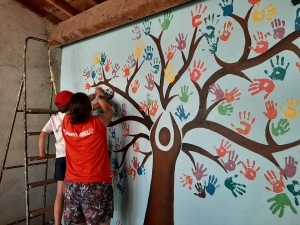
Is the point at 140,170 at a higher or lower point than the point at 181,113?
lower

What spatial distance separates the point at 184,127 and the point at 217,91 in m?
0.39

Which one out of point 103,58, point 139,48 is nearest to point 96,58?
point 103,58

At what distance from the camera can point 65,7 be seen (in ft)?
8.95

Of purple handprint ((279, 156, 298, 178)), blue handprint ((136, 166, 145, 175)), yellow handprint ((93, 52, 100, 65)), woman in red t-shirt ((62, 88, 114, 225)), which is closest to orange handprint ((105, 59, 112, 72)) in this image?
yellow handprint ((93, 52, 100, 65))

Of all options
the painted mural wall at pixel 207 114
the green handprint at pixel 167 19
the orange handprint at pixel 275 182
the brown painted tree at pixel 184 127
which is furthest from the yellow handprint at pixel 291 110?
the green handprint at pixel 167 19

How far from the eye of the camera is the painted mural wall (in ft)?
5.03

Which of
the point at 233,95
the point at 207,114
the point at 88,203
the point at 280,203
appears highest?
the point at 233,95

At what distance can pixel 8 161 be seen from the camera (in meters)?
2.74

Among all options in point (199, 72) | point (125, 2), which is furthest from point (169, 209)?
point (125, 2)

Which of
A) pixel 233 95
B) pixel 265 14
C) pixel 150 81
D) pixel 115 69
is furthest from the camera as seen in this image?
pixel 115 69

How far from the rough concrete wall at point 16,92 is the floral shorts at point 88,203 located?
109 cm

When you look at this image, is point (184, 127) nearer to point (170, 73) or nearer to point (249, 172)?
point (170, 73)

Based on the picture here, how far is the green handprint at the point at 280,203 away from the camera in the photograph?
4.84 feet

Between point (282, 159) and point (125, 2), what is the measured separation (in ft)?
5.85
